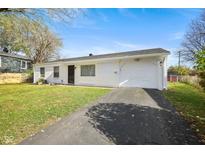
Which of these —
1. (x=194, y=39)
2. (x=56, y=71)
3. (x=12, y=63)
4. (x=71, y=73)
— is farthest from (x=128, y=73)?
(x=194, y=39)

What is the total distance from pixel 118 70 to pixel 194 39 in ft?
82.3

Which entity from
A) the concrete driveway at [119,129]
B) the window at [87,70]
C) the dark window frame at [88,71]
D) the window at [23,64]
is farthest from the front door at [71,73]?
the concrete driveway at [119,129]

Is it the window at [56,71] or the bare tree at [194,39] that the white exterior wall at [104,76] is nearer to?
the window at [56,71]

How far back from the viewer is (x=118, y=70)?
16.2m

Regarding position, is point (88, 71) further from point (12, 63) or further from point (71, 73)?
point (12, 63)

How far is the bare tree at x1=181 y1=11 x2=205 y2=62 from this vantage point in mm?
32625

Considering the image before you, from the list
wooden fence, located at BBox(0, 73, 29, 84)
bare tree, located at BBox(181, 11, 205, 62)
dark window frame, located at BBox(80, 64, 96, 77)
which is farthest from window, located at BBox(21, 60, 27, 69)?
bare tree, located at BBox(181, 11, 205, 62)

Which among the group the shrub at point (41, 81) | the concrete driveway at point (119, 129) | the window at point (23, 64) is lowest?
the concrete driveway at point (119, 129)

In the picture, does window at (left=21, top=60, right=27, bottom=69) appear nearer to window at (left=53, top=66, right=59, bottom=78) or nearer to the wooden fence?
the wooden fence

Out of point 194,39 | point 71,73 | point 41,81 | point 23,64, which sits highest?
point 194,39

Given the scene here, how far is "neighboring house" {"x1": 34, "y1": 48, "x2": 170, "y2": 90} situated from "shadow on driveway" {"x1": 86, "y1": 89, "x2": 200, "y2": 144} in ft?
25.5

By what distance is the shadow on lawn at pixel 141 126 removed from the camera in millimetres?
4184

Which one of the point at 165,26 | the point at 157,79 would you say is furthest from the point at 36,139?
the point at 157,79

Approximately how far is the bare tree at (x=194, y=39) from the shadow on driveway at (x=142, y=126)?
2883 centimetres
